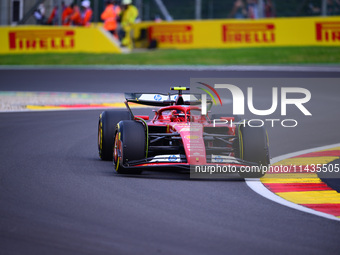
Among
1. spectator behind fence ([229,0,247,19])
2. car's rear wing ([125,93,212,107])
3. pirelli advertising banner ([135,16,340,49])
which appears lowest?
car's rear wing ([125,93,212,107])

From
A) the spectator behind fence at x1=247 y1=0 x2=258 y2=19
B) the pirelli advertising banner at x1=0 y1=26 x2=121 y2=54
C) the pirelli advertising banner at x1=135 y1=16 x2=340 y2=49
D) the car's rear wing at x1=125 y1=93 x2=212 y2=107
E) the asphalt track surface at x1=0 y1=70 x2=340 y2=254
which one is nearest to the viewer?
the asphalt track surface at x1=0 y1=70 x2=340 y2=254

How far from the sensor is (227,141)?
9008 mm

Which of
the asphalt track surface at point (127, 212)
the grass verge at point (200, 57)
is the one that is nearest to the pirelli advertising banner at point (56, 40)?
the grass verge at point (200, 57)

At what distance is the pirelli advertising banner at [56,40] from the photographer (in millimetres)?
27406

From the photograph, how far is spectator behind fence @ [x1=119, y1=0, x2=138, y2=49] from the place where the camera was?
27969 mm

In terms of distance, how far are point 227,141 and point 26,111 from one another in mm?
7577

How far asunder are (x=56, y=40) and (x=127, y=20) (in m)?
2.44

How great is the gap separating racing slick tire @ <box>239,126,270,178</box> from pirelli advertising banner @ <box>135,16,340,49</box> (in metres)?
18.4

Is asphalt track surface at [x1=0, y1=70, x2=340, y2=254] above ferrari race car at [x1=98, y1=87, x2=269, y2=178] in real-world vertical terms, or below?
below

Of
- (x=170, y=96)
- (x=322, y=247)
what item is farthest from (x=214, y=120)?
(x=322, y=247)

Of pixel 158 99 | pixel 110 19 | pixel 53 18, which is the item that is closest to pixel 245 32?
pixel 110 19

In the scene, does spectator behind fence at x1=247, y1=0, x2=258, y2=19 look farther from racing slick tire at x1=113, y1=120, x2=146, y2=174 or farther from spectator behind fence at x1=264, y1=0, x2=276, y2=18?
racing slick tire at x1=113, y1=120, x2=146, y2=174

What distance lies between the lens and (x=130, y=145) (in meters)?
8.73

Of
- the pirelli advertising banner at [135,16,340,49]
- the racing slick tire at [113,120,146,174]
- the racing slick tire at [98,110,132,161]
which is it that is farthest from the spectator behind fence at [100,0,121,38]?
the racing slick tire at [113,120,146,174]
